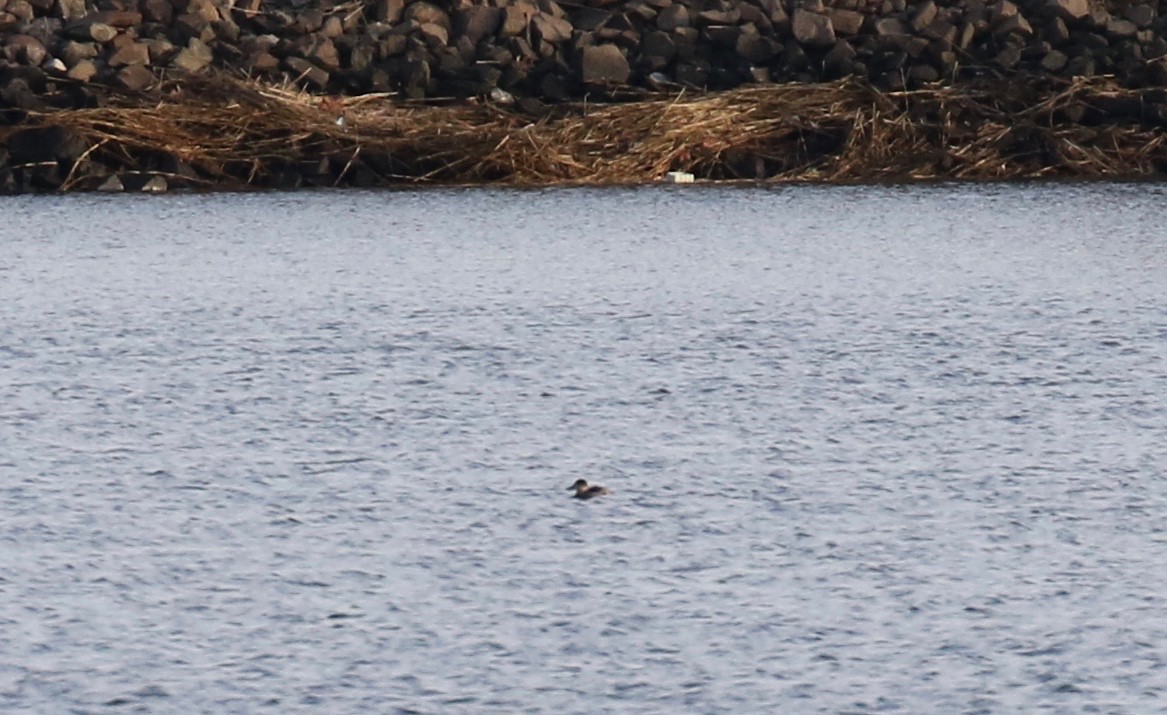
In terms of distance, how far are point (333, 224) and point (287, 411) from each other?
4246mm

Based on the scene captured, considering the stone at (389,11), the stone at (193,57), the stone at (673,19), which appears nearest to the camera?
the stone at (193,57)

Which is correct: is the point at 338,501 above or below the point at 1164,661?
below

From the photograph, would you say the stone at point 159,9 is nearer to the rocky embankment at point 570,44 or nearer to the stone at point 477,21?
the rocky embankment at point 570,44

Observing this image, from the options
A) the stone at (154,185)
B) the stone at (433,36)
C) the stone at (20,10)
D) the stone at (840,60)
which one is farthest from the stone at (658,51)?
the stone at (20,10)

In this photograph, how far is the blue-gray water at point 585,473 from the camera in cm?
377

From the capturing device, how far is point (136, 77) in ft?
42.5

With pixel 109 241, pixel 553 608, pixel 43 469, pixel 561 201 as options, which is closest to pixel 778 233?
pixel 561 201

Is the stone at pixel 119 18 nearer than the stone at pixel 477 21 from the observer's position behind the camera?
Yes

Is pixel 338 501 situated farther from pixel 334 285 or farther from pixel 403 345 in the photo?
pixel 334 285

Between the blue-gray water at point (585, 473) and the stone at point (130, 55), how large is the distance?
3785 millimetres

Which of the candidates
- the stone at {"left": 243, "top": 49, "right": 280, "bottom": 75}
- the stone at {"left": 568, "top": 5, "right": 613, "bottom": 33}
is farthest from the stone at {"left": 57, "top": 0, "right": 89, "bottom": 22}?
the stone at {"left": 568, "top": 5, "right": 613, "bottom": 33}

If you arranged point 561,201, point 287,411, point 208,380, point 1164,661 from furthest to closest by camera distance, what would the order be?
point 561,201 → point 208,380 → point 287,411 → point 1164,661

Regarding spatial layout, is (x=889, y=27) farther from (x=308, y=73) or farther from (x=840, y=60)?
(x=308, y=73)

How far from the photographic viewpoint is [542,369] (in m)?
6.54
